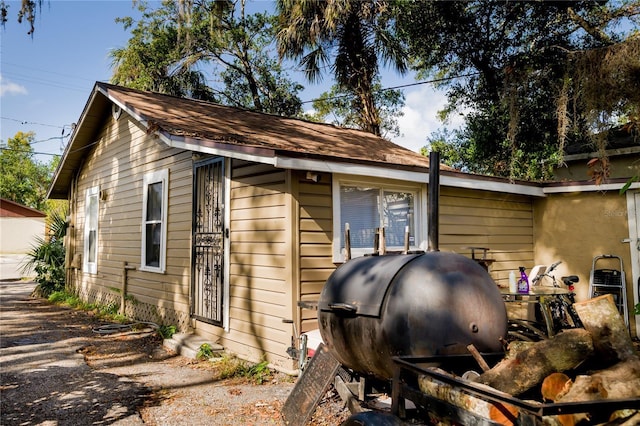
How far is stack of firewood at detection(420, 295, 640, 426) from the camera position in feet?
5.83

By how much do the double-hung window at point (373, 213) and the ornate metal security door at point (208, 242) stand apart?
177cm

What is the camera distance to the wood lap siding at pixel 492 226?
7152 millimetres

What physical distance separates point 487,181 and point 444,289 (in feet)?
17.2

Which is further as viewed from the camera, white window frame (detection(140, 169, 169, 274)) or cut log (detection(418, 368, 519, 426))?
white window frame (detection(140, 169, 169, 274))

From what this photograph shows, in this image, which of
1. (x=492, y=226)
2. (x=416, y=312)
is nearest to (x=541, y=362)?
(x=416, y=312)

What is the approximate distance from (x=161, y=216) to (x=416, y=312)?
6.43 metres

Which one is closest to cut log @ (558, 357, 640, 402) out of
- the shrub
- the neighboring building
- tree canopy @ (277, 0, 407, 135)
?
tree canopy @ (277, 0, 407, 135)

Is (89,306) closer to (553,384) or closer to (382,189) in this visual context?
(382,189)

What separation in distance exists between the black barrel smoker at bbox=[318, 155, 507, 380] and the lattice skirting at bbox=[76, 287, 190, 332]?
4792 millimetres

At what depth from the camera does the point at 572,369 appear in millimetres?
2016

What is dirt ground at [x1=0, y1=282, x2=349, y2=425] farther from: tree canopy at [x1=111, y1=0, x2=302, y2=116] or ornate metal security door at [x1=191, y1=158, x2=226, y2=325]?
tree canopy at [x1=111, y1=0, x2=302, y2=116]

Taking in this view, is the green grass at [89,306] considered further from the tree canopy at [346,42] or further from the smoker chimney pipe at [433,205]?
the tree canopy at [346,42]

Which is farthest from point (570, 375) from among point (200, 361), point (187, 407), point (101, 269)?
point (101, 269)

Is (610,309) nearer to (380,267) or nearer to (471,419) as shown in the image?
(471,419)
